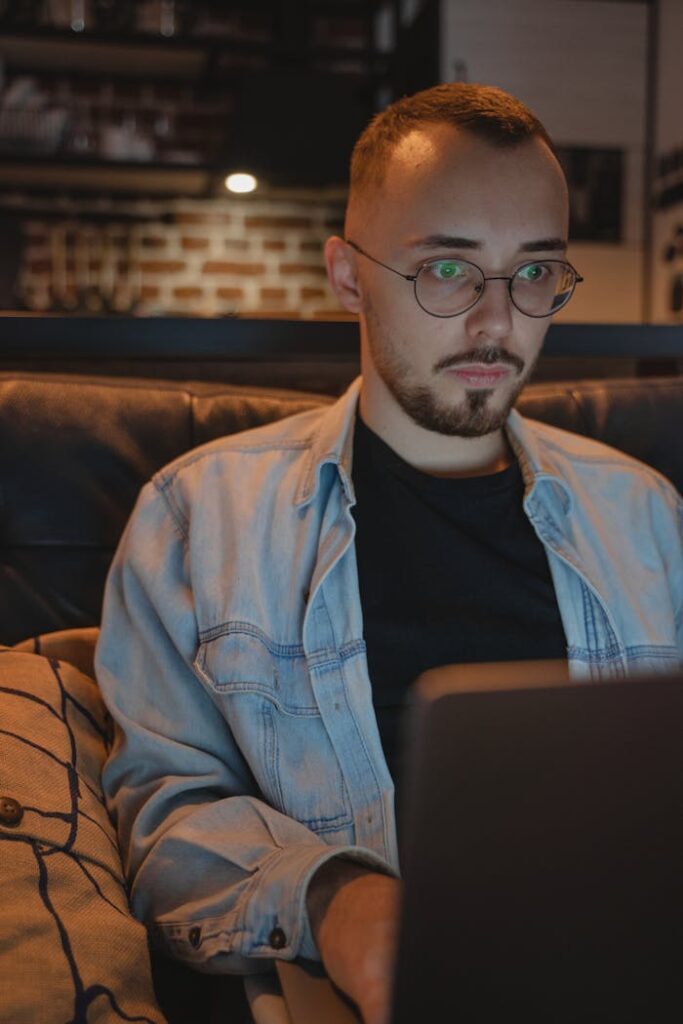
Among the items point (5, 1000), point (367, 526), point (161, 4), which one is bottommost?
point (5, 1000)

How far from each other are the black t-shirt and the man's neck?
0.02 m

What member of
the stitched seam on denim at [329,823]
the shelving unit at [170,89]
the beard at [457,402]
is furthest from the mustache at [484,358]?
the shelving unit at [170,89]

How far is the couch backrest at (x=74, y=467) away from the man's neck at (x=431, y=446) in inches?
8.5

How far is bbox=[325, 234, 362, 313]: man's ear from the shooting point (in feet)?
4.49

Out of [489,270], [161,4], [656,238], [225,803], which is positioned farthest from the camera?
[656,238]

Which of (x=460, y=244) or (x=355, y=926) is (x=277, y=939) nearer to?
(x=355, y=926)

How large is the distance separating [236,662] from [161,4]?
4026 mm

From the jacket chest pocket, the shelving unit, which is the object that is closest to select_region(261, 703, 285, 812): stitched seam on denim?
the jacket chest pocket

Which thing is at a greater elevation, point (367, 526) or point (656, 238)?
point (656, 238)

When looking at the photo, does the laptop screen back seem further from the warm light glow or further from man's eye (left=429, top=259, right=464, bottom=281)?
the warm light glow

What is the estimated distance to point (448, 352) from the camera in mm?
1260

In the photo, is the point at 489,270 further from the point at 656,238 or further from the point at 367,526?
the point at 656,238

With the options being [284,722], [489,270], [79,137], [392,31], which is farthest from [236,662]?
[392,31]

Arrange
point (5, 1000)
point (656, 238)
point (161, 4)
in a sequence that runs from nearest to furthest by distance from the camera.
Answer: point (5, 1000), point (161, 4), point (656, 238)
